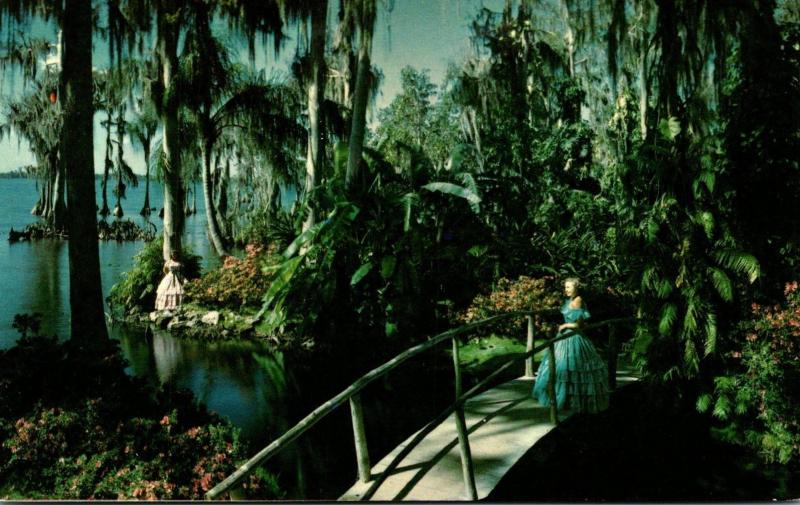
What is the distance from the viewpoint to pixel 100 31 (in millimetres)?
6027

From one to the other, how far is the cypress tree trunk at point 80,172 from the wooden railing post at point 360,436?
125 inches

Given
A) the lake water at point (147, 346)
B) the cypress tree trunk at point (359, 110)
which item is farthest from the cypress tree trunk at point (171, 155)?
the cypress tree trunk at point (359, 110)

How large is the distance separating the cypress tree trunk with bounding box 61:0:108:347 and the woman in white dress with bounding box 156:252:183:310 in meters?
2.45

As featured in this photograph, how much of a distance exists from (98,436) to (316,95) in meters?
4.95

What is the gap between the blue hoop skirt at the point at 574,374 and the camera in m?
4.70

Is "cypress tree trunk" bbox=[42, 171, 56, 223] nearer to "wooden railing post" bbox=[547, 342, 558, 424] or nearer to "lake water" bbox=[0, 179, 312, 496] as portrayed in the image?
"lake water" bbox=[0, 179, 312, 496]

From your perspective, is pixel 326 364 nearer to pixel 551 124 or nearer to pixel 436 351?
pixel 436 351

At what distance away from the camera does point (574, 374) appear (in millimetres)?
4723

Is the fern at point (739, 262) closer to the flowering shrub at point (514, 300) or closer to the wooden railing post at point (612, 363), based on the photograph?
the wooden railing post at point (612, 363)

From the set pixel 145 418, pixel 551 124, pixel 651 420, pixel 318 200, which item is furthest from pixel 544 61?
pixel 145 418

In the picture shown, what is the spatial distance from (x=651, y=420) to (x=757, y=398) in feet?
3.22

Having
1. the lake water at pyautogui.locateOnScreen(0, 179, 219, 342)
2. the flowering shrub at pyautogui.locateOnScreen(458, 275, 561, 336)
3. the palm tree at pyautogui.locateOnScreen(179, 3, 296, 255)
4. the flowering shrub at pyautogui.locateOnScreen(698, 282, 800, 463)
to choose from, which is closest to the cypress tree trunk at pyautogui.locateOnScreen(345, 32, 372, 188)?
the flowering shrub at pyautogui.locateOnScreen(458, 275, 561, 336)

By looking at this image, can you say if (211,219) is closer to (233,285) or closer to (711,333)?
(233,285)

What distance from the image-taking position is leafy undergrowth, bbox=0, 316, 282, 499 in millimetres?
3518
